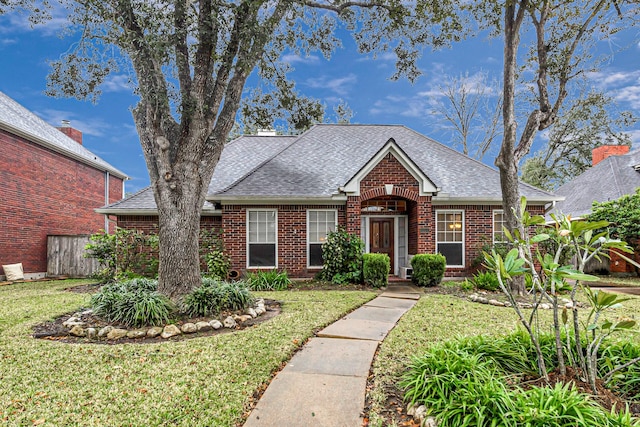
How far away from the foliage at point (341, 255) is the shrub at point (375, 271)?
0.33m

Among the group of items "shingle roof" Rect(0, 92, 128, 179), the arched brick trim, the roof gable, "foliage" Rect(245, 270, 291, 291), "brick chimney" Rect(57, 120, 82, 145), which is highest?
"brick chimney" Rect(57, 120, 82, 145)

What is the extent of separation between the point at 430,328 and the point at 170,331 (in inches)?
Answer: 162

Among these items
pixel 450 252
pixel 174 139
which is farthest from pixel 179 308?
pixel 450 252

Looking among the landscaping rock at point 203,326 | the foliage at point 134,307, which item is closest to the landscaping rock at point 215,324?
the landscaping rock at point 203,326

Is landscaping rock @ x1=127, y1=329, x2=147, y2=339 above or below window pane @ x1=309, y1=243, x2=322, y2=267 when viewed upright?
below

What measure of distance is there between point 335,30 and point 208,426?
381 inches

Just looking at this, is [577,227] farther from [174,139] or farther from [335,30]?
[335,30]

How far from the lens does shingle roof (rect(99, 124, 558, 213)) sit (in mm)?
11203

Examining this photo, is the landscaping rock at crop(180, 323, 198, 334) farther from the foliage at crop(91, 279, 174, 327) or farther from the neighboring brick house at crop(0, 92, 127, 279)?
the neighboring brick house at crop(0, 92, 127, 279)

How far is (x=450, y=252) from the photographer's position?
38.4 ft

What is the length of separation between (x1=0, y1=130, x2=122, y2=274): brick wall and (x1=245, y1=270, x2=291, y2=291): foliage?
1003cm

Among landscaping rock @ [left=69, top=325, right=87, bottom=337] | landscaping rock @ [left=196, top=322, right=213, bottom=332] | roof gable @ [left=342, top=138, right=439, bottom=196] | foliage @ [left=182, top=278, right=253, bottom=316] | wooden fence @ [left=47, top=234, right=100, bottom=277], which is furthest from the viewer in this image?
wooden fence @ [left=47, top=234, right=100, bottom=277]

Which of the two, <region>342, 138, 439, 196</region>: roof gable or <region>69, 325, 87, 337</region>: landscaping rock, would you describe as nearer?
<region>69, 325, 87, 337</region>: landscaping rock

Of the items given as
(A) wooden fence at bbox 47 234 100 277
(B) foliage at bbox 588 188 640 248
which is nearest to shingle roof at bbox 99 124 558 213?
(B) foliage at bbox 588 188 640 248
